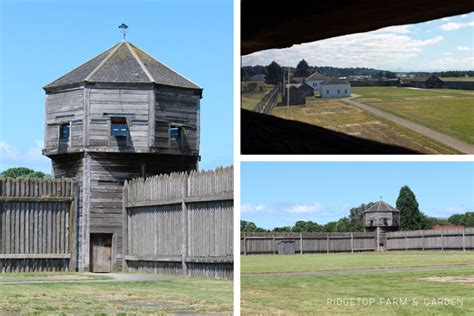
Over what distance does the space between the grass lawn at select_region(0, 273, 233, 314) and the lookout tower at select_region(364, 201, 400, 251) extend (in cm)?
294

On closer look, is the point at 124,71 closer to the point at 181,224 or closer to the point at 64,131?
the point at 64,131

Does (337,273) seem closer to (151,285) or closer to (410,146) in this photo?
(151,285)

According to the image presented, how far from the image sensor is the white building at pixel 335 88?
36.7 ft

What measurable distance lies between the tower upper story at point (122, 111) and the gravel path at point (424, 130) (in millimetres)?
13576

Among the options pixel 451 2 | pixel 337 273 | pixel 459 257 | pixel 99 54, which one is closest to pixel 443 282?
pixel 337 273

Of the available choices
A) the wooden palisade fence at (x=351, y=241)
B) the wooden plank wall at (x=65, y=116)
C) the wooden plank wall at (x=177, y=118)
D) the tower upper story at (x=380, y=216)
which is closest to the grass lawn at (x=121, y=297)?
the wooden palisade fence at (x=351, y=241)

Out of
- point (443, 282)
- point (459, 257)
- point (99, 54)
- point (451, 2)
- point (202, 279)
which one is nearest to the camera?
point (451, 2)

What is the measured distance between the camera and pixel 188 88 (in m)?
25.5

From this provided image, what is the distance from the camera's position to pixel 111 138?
2441cm

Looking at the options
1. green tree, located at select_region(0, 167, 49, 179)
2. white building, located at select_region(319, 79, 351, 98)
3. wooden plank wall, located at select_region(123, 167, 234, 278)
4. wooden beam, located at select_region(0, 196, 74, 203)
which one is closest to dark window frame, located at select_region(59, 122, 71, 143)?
wooden beam, located at select_region(0, 196, 74, 203)

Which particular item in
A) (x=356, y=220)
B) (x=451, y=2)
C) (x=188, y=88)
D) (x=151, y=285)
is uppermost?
(x=188, y=88)

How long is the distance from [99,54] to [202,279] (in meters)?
10.4

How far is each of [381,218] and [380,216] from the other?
15 centimetres

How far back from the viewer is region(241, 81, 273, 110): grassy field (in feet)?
34.0
